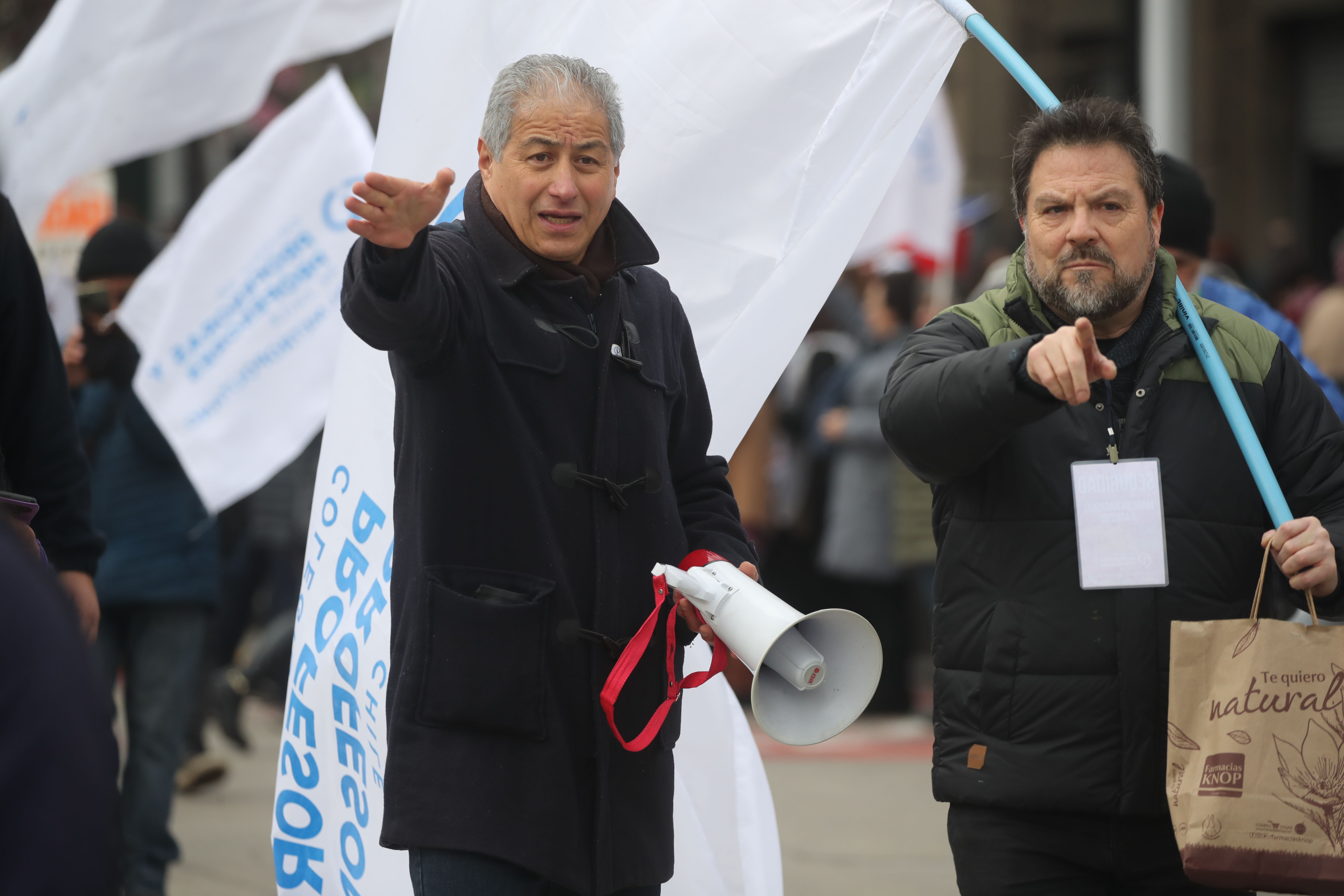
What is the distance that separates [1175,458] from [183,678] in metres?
3.54

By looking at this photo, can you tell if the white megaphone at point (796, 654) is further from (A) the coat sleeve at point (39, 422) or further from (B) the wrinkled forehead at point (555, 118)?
(A) the coat sleeve at point (39, 422)

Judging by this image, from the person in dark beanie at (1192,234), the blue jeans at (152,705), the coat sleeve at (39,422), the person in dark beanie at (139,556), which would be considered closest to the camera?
the coat sleeve at (39,422)

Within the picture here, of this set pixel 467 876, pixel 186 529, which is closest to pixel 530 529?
pixel 467 876

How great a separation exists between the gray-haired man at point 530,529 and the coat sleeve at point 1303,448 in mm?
1106

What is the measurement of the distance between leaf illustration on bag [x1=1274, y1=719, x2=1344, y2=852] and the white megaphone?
678 mm

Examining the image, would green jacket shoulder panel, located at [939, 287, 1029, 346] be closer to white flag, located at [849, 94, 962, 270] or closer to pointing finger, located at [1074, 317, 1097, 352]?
pointing finger, located at [1074, 317, 1097, 352]

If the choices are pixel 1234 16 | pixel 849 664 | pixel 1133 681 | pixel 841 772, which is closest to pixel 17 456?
pixel 849 664

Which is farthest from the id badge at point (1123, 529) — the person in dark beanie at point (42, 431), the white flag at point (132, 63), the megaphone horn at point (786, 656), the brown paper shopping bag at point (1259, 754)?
the white flag at point (132, 63)

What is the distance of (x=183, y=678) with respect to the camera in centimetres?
542

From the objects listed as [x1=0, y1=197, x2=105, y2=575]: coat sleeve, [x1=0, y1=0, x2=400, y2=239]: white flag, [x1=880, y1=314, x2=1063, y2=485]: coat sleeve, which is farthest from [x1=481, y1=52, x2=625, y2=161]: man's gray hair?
[x1=0, y1=0, x2=400, y2=239]: white flag

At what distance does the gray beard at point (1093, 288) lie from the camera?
3010mm

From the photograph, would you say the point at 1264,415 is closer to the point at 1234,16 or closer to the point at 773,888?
the point at 773,888

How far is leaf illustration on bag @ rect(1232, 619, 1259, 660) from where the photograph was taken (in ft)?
9.12

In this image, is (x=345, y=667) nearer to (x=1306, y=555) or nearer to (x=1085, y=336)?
(x=1085, y=336)
